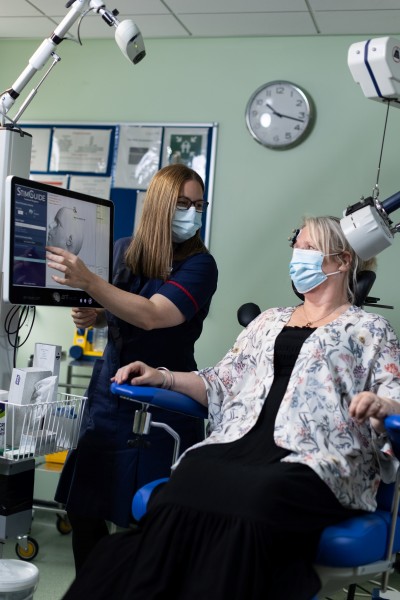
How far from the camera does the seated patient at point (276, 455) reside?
5.37 ft

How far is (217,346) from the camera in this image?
399cm

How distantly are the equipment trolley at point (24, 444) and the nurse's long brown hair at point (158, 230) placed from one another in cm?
47

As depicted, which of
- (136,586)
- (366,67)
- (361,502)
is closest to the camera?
(136,586)

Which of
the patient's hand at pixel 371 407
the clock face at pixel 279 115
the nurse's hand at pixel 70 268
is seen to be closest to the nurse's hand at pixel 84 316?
the nurse's hand at pixel 70 268

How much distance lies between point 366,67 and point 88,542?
1603mm

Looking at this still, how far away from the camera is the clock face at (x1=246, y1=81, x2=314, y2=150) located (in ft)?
12.6

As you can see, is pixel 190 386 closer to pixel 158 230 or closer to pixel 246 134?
pixel 158 230

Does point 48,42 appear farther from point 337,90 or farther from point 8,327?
point 337,90

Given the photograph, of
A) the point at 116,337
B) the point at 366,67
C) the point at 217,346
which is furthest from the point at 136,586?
the point at 217,346

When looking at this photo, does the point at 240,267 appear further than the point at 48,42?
Yes

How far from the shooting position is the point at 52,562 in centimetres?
319

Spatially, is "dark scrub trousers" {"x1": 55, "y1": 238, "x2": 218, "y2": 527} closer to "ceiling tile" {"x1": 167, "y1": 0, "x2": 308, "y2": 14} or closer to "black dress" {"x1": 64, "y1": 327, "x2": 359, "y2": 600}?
"black dress" {"x1": 64, "y1": 327, "x2": 359, "y2": 600}

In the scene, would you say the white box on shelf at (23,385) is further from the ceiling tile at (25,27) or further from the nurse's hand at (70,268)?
the ceiling tile at (25,27)

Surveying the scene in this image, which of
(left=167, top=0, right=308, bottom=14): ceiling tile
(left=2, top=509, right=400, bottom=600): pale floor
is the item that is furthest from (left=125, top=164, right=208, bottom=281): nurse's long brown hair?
(left=167, top=0, right=308, bottom=14): ceiling tile
